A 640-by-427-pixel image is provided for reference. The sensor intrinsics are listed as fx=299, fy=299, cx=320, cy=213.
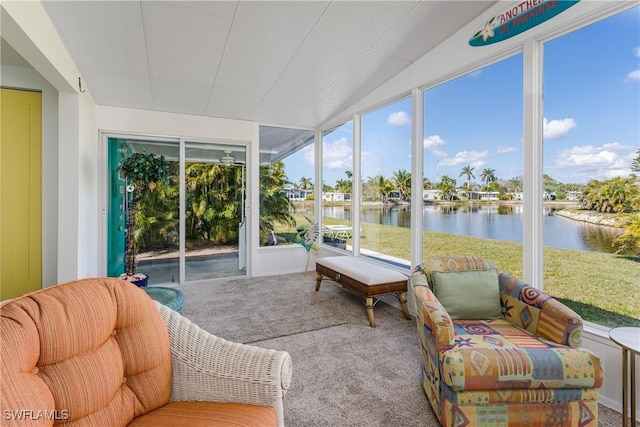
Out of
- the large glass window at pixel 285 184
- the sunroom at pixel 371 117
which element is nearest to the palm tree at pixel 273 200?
the large glass window at pixel 285 184

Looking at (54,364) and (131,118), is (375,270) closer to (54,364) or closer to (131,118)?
(54,364)

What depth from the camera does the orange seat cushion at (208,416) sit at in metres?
1.03

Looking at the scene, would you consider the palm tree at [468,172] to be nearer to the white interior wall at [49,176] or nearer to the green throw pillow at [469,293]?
the green throw pillow at [469,293]

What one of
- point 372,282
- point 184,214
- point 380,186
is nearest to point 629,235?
point 372,282

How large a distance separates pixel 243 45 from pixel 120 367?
8.98 feet

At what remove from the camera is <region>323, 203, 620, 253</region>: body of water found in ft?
6.78

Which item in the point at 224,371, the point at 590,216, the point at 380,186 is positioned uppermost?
the point at 380,186

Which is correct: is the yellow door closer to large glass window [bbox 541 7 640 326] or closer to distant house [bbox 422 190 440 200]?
distant house [bbox 422 190 440 200]

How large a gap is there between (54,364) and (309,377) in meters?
1.55

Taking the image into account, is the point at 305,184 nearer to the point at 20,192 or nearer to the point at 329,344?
the point at 329,344

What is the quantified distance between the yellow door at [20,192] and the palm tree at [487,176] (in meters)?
4.31

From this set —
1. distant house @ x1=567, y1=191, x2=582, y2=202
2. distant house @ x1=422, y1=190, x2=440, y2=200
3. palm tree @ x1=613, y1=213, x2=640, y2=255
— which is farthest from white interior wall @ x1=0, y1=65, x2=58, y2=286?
palm tree @ x1=613, y1=213, x2=640, y2=255

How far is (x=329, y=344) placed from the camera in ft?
8.41

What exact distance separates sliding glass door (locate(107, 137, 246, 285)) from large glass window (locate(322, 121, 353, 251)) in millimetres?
1403
